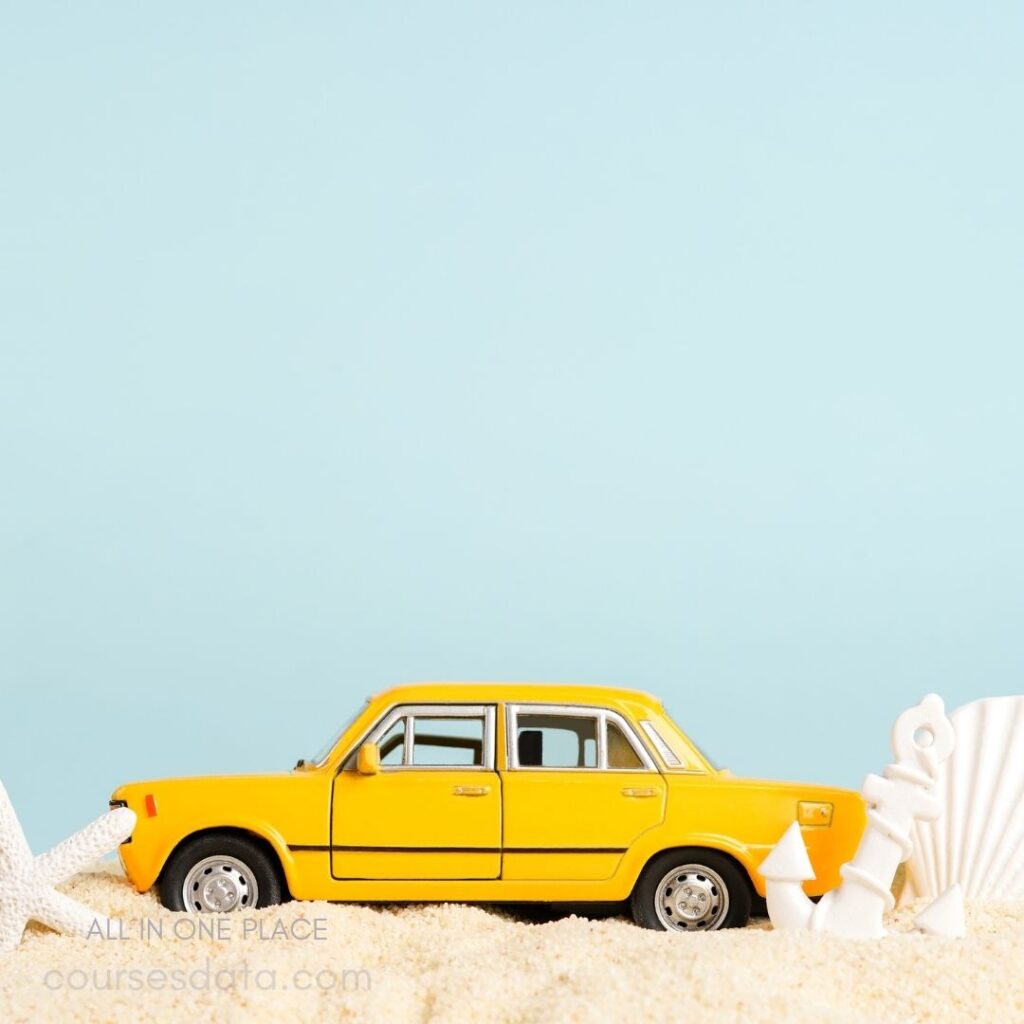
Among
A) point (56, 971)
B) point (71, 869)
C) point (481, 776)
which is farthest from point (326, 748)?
point (56, 971)

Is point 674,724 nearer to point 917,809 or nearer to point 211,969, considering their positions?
point 917,809

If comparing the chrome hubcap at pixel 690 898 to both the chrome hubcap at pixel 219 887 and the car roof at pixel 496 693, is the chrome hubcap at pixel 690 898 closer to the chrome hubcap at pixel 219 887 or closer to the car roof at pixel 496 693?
the car roof at pixel 496 693

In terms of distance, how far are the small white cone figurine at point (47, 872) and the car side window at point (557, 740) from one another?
2319mm

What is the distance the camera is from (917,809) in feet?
25.7

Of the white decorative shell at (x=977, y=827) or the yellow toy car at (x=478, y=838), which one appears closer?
the yellow toy car at (x=478, y=838)

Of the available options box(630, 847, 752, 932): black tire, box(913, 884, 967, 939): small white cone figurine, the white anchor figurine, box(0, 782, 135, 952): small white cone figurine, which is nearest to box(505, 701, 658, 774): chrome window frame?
box(630, 847, 752, 932): black tire

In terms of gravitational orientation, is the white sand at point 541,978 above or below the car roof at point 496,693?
below

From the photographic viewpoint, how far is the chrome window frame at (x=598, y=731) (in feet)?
28.2

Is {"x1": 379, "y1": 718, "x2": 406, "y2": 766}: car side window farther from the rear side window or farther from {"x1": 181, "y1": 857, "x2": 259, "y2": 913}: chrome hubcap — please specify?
the rear side window

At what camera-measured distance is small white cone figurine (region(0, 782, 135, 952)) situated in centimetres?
812

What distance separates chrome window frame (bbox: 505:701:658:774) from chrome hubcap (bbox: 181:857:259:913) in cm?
165

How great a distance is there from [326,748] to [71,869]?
5.22 feet

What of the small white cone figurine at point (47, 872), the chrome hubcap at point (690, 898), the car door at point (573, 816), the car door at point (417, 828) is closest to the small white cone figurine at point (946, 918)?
the chrome hubcap at point (690, 898)

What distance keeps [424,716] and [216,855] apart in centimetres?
143
